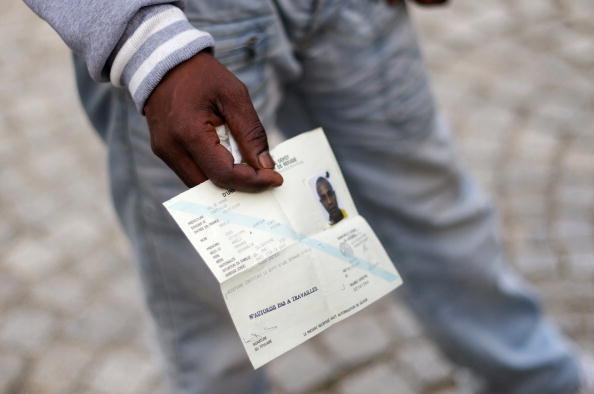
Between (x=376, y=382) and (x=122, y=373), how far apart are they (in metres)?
0.75

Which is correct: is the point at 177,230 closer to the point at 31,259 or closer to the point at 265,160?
the point at 265,160

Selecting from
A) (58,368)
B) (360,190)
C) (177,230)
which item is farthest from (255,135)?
(58,368)

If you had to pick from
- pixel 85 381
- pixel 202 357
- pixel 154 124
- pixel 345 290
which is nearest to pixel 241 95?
pixel 154 124

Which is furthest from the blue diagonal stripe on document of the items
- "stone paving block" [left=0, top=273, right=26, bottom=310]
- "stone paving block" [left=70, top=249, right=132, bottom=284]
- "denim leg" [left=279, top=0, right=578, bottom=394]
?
"stone paving block" [left=0, top=273, right=26, bottom=310]

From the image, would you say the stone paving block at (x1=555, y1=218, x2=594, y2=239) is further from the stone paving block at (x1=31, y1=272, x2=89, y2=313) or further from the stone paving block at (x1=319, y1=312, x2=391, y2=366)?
the stone paving block at (x1=31, y1=272, x2=89, y2=313)

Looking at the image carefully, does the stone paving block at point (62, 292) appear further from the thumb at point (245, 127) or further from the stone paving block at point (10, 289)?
the thumb at point (245, 127)

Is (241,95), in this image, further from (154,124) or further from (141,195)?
(141,195)

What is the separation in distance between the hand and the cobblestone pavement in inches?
27.6

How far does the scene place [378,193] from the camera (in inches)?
57.0

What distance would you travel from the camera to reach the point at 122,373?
2.06m

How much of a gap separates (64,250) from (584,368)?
1.74 m

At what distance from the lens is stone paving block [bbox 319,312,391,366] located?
2020mm

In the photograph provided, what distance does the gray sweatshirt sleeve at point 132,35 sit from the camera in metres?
0.92

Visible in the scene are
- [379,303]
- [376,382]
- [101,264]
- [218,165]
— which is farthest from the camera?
[101,264]
